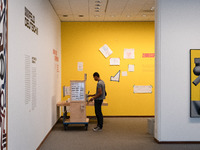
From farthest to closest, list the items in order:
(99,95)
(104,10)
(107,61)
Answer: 1. (107,61)
2. (104,10)
3. (99,95)

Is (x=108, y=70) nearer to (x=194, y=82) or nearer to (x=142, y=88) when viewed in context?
(x=142, y=88)

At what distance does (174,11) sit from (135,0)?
1326 mm

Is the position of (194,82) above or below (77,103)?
above

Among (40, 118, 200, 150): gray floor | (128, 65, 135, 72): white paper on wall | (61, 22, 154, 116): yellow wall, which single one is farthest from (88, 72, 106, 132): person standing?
(128, 65, 135, 72): white paper on wall

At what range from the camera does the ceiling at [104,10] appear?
6.41 meters

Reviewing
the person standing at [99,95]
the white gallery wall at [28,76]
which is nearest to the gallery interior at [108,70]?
the white gallery wall at [28,76]

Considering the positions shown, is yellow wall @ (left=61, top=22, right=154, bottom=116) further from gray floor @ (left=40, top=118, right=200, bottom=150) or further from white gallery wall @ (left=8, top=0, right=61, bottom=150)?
white gallery wall @ (left=8, top=0, right=61, bottom=150)

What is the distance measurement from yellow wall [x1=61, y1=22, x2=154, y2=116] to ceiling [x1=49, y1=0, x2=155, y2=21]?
0.46 metres

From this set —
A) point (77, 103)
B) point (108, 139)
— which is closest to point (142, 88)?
point (77, 103)

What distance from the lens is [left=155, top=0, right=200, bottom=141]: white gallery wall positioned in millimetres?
5191

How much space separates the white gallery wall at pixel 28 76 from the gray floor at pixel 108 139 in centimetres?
41

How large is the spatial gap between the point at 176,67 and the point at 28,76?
304 centimetres

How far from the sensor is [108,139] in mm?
5617

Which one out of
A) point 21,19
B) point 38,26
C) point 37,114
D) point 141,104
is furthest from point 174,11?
point 141,104
